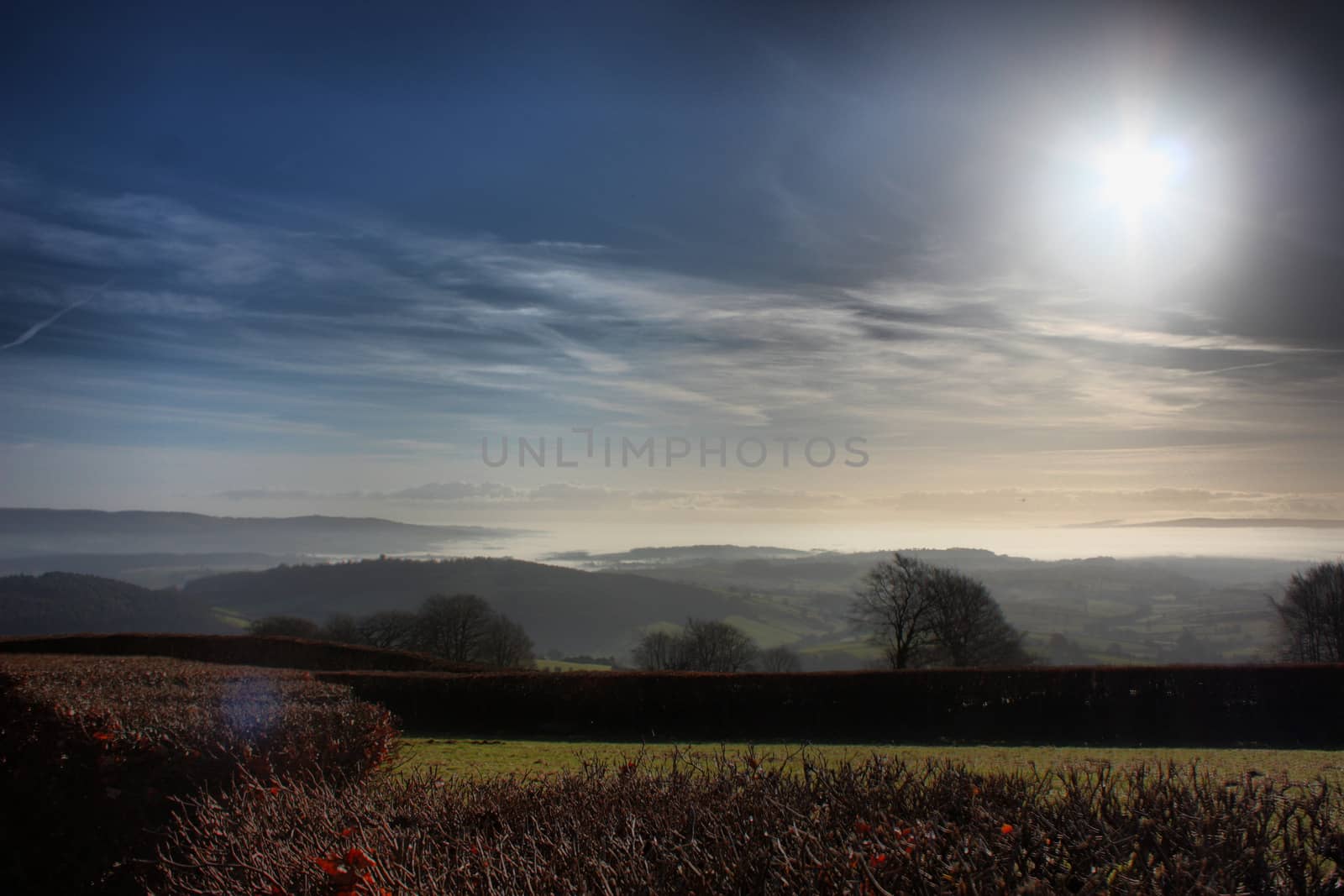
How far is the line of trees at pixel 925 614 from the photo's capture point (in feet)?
96.1

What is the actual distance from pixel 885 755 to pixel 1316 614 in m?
35.0

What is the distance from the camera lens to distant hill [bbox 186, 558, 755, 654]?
99.2m

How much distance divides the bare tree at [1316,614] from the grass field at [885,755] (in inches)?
1069

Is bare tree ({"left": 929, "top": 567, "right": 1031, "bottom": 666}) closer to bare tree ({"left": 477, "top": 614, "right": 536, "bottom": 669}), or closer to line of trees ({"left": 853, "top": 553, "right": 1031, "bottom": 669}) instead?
line of trees ({"left": 853, "top": 553, "right": 1031, "bottom": 669})

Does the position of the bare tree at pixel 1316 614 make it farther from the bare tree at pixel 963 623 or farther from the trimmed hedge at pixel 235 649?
the trimmed hedge at pixel 235 649

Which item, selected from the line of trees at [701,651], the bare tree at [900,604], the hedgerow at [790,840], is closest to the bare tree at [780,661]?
the line of trees at [701,651]

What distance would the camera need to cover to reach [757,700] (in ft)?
57.4

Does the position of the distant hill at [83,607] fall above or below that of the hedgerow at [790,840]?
below

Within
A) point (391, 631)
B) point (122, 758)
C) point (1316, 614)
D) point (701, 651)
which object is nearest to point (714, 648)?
point (701, 651)

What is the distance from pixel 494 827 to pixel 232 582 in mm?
115826

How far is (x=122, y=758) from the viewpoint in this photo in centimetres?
830

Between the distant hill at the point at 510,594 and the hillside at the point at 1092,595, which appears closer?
the hillside at the point at 1092,595

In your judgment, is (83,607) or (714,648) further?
(83,607)

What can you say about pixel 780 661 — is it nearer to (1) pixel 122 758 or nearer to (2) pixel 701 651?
(2) pixel 701 651
